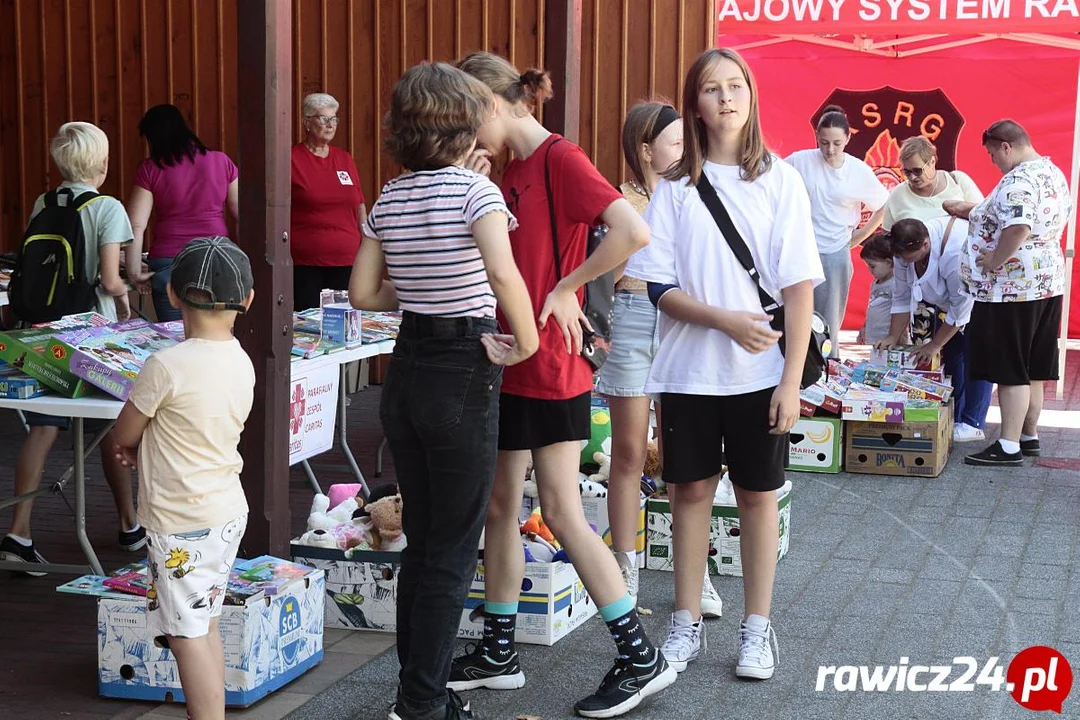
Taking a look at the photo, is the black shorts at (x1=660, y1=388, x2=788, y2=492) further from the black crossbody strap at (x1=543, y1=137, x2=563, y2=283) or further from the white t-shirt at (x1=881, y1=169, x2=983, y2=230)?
the white t-shirt at (x1=881, y1=169, x2=983, y2=230)

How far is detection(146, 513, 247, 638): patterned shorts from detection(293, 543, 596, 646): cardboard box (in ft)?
3.55

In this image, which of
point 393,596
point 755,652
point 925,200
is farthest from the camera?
point 925,200

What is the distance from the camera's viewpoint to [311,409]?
17.7 ft

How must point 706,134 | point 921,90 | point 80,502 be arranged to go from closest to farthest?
1. point 706,134
2. point 80,502
3. point 921,90

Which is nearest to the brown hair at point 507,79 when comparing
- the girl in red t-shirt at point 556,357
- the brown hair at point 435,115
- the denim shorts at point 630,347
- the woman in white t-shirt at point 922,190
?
the girl in red t-shirt at point 556,357

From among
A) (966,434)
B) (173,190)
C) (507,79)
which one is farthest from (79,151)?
(966,434)

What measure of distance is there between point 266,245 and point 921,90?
857cm

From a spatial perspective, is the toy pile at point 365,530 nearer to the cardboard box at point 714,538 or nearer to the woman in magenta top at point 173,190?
the cardboard box at point 714,538

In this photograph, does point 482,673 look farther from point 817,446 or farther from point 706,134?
point 817,446

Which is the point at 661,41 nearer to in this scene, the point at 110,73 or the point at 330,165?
the point at 330,165

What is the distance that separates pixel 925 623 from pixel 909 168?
4.59 meters

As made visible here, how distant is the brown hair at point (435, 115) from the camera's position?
3166mm

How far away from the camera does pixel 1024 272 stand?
7.26 meters

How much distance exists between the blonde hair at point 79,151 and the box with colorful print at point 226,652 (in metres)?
2.07
